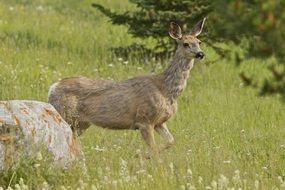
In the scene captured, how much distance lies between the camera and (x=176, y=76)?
12484mm

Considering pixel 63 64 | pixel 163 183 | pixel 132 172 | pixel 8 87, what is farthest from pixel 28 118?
pixel 63 64

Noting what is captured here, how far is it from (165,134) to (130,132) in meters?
1.32

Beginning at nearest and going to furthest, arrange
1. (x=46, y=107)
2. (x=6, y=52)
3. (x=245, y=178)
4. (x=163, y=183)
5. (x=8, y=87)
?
(x=163, y=183)
(x=245, y=178)
(x=46, y=107)
(x=8, y=87)
(x=6, y=52)

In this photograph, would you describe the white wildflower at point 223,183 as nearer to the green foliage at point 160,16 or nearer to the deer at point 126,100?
the deer at point 126,100

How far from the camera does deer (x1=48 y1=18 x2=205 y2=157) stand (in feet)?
40.1

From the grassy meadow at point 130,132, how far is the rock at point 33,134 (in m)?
0.19

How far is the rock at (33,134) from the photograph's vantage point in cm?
989

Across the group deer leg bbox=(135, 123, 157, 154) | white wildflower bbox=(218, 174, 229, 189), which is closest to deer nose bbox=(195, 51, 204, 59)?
deer leg bbox=(135, 123, 157, 154)

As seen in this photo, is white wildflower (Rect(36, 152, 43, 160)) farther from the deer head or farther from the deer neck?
the deer head

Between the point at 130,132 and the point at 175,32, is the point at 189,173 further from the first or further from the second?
the point at 130,132

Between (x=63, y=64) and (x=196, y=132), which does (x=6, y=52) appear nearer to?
(x=63, y=64)

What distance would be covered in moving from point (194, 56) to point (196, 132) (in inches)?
41.3

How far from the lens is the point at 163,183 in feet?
30.2

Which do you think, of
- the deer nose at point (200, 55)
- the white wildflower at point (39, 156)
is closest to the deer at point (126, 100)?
the deer nose at point (200, 55)
